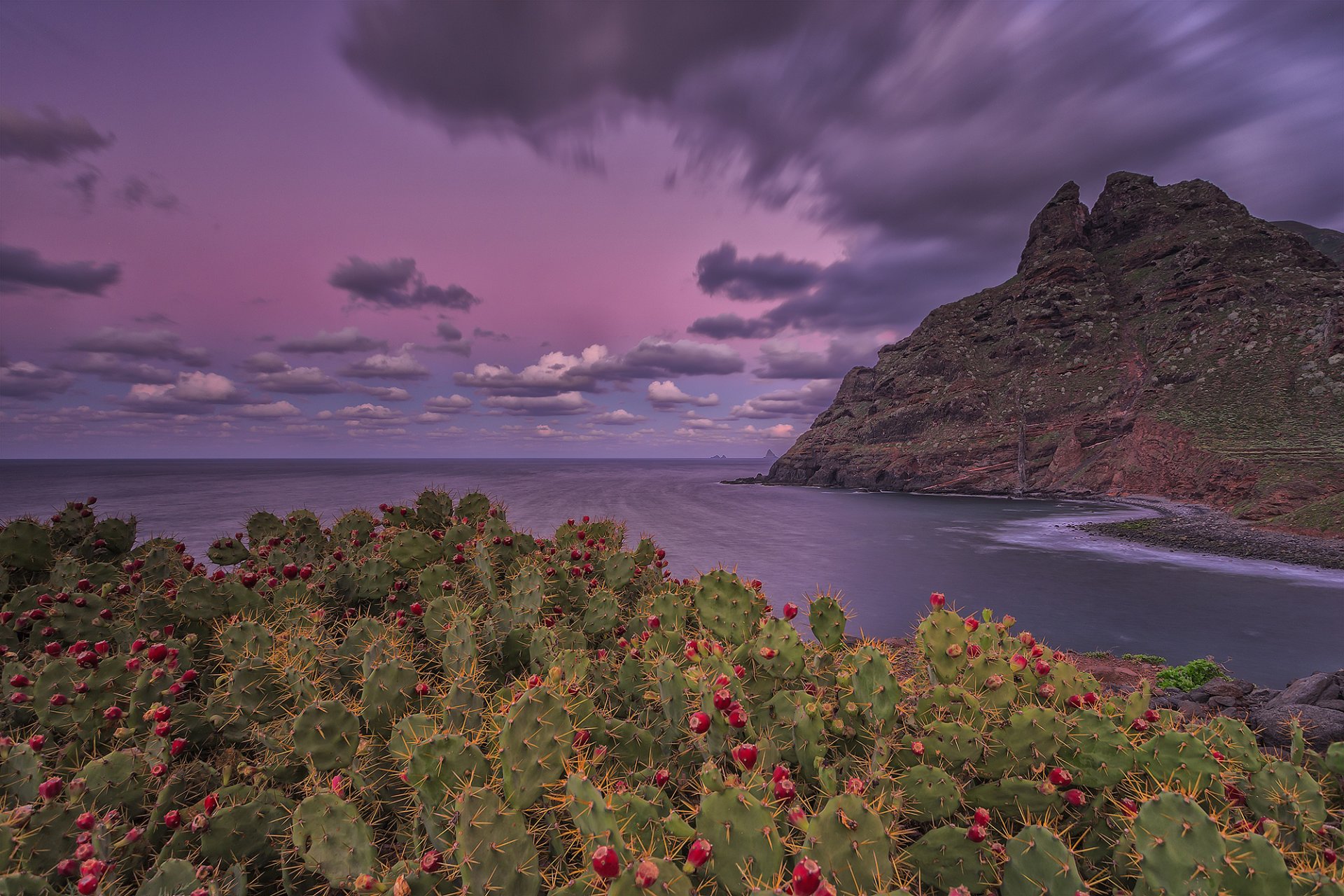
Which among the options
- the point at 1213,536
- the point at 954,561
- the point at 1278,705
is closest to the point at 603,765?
the point at 1278,705

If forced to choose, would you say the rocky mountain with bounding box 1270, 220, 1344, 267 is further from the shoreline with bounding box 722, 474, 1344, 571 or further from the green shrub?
the green shrub

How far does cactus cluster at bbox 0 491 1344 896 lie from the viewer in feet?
6.15

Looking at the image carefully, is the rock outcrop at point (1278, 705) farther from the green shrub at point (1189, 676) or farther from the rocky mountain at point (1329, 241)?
the rocky mountain at point (1329, 241)

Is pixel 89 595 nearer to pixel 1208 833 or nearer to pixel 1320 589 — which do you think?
pixel 1208 833

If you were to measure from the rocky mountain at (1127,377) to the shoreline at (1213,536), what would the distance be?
71.1 inches

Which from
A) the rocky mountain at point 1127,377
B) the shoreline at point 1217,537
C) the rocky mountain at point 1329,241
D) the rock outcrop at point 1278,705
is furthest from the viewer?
the rocky mountain at point 1329,241

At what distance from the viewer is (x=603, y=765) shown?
2.88 m

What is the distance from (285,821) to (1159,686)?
60.5 ft

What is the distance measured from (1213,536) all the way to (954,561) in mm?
18318

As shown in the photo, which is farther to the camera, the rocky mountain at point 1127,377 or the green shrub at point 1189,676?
the rocky mountain at point 1127,377

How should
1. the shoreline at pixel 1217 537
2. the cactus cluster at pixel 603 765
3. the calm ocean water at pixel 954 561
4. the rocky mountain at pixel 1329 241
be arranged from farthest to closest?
1. the rocky mountain at pixel 1329 241
2. the shoreline at pixel 1217 537
3. the calm ocean water at pixel 954 561
4. the cactus cluster at pixel 603 765

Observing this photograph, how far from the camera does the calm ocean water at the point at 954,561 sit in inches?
890

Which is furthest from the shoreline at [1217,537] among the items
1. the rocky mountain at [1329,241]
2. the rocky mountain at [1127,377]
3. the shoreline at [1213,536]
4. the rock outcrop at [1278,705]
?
the rocky mountain at [1329,241]

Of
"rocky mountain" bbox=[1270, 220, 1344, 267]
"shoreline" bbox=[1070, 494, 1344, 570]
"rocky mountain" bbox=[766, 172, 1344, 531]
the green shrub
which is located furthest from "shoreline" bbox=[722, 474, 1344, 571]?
"rocky mountain" bbox=[1270, 220, 1344, 267]
